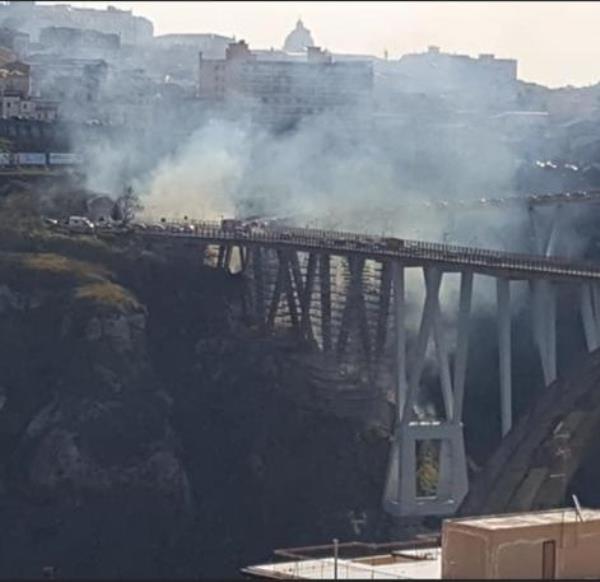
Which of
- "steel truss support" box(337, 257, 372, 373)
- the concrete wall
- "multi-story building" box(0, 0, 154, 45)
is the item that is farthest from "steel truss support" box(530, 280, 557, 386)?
"multi-story building" box(0, 0, 154, 45)

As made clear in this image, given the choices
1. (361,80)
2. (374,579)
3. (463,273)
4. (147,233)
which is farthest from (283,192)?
(374,579)

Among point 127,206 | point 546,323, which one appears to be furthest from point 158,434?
point 127,206

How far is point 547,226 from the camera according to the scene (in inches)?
2707

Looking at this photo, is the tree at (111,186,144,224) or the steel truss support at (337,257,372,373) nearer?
the steel truss support at (337,257,372,373)

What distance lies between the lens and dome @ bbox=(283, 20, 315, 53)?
415ft

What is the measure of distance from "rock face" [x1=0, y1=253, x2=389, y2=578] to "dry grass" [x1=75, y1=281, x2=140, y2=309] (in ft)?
0.17

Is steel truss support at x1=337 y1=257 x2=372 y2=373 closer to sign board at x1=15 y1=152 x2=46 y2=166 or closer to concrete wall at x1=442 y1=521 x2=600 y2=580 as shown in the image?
sign board at x1=15 y1=152 x2=46 y2=166

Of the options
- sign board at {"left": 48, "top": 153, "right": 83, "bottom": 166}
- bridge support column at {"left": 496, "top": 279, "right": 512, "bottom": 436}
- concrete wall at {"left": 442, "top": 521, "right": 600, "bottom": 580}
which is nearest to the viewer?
concrete wall at {"left": 442, "top": 521, "right": 600, "bottom": 580}

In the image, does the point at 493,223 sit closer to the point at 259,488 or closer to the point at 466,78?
the point at 259,488

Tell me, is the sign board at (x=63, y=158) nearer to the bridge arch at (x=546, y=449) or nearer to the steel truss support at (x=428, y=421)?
the steel truss support at (x=428, y=421)

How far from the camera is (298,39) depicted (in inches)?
Result: 5084

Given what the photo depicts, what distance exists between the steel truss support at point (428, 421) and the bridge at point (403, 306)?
0.09 feet

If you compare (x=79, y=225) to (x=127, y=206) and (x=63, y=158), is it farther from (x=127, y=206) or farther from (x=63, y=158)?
(x=63, y=158)

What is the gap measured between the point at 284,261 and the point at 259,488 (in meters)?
7.12
